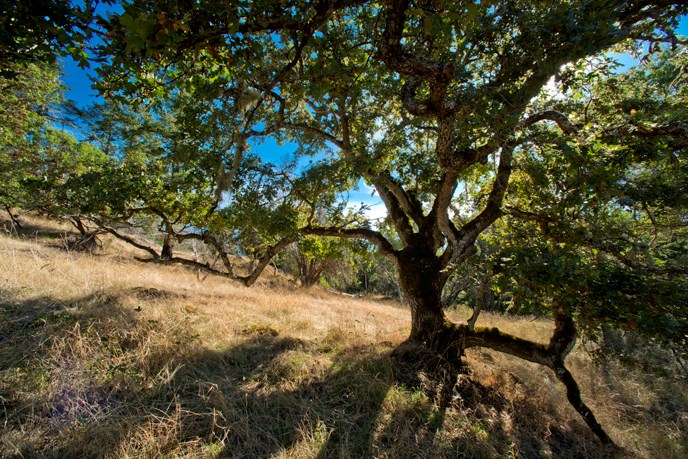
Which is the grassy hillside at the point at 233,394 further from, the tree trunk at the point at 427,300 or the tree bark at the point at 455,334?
the tree trunk at the point at 427,300

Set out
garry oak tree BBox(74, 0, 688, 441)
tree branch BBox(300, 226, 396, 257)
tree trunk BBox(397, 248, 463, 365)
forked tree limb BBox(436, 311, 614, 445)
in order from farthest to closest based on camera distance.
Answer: tree branch BBox(300, 226, 396, 257) → tree trunk BBox(397, 248, 463, 365) → forked tree limb BBox(436, 311, 614, 445) → garry oak tree BBox(74, 0, 688, 441)

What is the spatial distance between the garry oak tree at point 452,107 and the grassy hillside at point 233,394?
949 millimetres

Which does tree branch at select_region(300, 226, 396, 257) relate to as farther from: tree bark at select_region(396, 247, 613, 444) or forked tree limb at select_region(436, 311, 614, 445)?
forked tree limb at select_region(436, 311, 614, 445)

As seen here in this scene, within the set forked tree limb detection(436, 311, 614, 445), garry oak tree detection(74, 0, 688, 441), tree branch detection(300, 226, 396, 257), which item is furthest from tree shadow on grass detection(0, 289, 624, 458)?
tree branch detection(300, 226, 396, 257)

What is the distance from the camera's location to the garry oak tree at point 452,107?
7.80ft

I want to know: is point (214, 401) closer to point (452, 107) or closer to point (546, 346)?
point (452, 107)

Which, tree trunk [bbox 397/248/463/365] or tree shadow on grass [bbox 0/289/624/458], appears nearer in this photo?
tree shadow on grass [bbox 0/289/624/458]

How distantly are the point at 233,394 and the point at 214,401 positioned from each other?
13.6 inches

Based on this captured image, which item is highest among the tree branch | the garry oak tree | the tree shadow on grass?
the garry oak tree

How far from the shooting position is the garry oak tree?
2.38 meters

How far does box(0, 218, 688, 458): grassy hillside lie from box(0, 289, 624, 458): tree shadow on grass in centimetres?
2

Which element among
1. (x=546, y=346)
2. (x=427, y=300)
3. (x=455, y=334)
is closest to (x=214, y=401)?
(x=427, y=300)

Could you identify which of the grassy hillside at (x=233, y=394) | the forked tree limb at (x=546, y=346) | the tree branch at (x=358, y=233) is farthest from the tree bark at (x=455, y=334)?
the grassy hillside at (x=233, y=394)

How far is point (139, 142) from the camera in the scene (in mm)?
17016
